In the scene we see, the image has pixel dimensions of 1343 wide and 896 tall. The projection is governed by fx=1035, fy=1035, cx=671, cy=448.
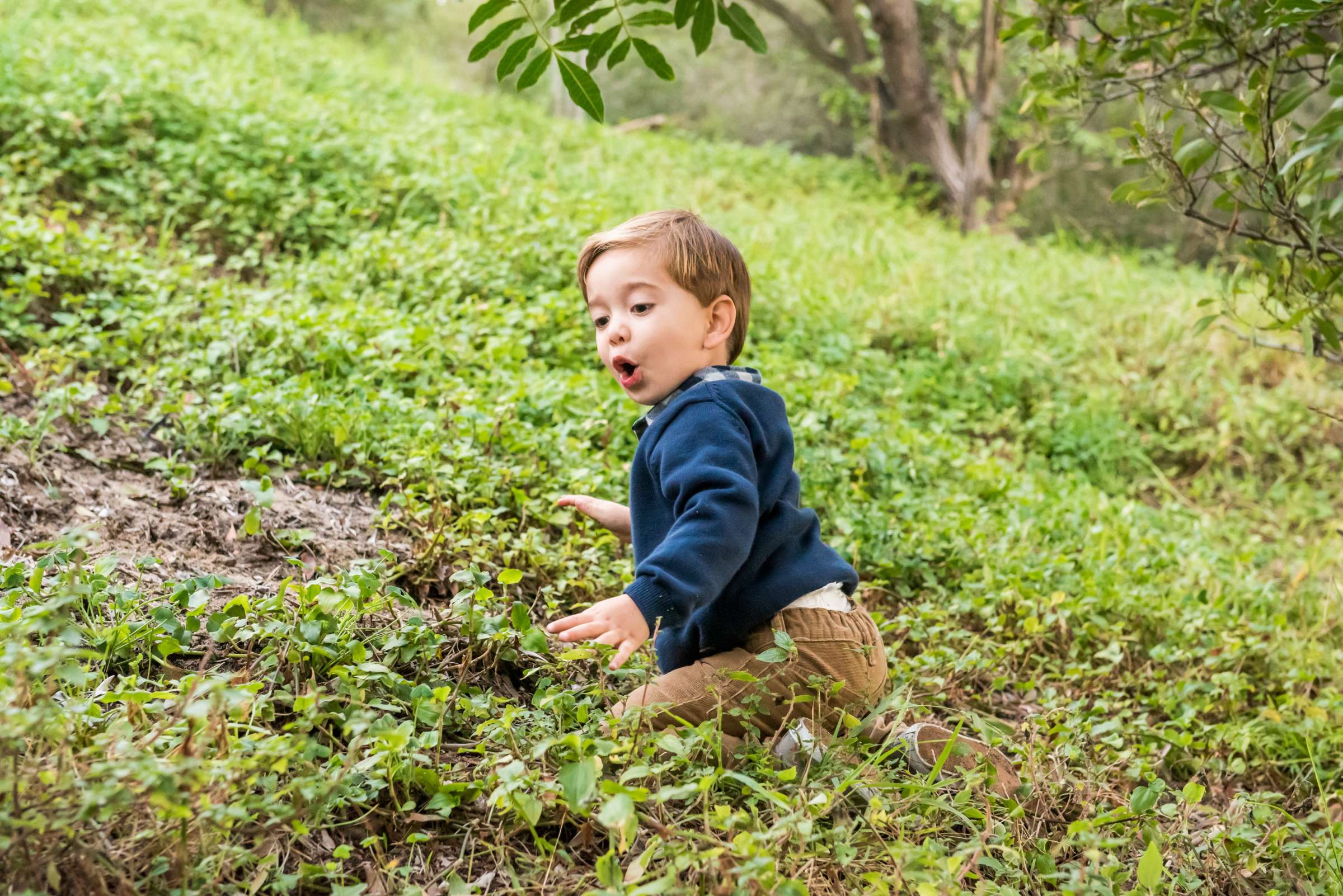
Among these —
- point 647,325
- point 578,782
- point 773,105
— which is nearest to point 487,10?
point 647,325

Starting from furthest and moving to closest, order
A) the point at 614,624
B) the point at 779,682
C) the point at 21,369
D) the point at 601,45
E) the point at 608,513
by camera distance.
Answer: the point at 21,369, the point at 608,513, the point at 779,682, the point at 601,45, the point at 614,624

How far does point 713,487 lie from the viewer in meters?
2.06

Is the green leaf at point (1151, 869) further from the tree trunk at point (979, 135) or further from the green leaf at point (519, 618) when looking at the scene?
the tree trunk at point (979, 135)

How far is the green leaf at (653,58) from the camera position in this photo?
2.13 metres

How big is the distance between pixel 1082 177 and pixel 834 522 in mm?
11101

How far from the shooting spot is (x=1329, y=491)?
543 centimetres

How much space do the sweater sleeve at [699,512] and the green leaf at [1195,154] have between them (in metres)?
1.34

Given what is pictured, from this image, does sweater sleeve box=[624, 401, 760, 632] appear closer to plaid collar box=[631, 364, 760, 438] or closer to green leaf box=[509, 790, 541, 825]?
plaid collar box=[631, 364, 760, 438]

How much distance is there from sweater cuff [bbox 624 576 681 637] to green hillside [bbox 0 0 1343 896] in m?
0.22

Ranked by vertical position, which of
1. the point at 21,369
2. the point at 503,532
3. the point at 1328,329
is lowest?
the point at 21,369

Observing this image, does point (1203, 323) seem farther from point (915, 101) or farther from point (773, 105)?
point (773, 105)

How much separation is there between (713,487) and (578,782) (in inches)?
25.8

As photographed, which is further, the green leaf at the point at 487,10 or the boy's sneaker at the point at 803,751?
the boy's sneaker at the point at 803,751

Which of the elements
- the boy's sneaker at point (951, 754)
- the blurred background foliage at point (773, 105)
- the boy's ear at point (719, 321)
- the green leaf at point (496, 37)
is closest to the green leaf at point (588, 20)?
the green leaf at point (496, 37)
